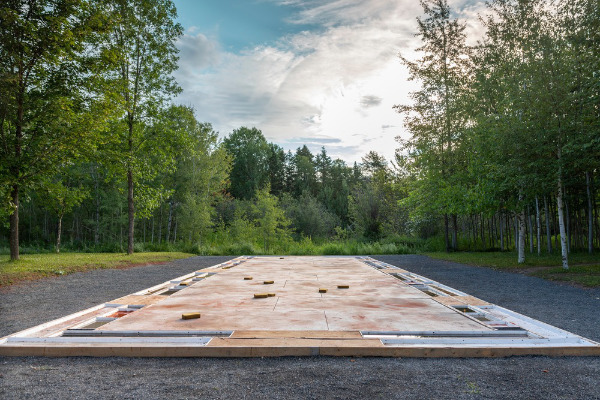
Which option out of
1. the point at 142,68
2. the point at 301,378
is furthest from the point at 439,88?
the point at 301,378

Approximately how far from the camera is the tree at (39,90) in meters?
9.14

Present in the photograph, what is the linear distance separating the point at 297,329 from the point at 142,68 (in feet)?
44.2

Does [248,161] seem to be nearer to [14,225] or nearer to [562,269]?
[14,225]

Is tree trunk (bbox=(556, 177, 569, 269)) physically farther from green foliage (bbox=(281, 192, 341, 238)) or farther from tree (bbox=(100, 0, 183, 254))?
green foliage (bbox=(281, 192, 341, 238))

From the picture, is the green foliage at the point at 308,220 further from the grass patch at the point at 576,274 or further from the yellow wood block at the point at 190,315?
the yellow wood block at the point at 190,315

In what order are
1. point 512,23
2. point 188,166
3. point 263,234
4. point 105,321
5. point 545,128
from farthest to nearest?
point 188,166 < point 263,234 < point 512,23 < point 545,128 < point 105,321

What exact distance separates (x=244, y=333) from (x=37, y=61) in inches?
405

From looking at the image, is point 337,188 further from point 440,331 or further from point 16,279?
point 440,331

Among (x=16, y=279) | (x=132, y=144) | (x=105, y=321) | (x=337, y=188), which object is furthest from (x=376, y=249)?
(x=337, y=188)

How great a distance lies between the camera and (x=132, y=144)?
45.8ft

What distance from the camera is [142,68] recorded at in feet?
46.2

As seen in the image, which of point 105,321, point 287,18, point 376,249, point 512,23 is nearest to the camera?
point 105,321

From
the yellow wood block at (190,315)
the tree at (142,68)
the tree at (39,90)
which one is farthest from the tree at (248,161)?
the yellow wood block at (190,315)

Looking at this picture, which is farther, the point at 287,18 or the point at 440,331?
the point at 287,18
